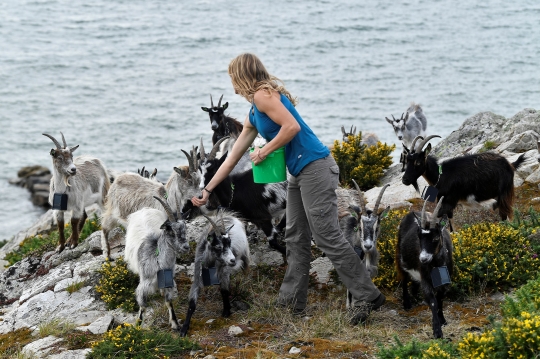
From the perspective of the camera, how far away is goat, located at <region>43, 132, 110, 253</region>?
10227 mm

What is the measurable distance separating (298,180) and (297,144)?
0.39 metres

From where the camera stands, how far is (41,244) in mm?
11984

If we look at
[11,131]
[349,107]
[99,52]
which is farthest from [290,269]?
[99,52]

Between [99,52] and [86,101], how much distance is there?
7.89m

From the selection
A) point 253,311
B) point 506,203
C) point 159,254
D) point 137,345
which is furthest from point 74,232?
point 506,203

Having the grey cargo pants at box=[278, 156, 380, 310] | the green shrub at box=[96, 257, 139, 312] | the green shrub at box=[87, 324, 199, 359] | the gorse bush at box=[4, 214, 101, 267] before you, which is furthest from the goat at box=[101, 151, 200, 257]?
the green shrub at box=[87, 324, 199, 359]

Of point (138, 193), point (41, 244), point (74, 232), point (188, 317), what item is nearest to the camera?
point (188, 317)

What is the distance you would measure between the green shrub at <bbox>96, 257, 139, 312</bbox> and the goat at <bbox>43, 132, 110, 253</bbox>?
2301 mm

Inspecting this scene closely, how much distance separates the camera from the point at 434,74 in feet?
111

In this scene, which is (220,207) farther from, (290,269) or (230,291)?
(290,269)

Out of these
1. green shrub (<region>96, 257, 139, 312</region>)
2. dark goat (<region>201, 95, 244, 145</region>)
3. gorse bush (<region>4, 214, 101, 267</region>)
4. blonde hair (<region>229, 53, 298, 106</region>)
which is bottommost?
gorse bush (<region>4, 214, 101, 267</region>)

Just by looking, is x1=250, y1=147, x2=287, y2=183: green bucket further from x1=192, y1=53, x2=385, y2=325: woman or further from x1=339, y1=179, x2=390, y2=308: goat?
x1=339, y1=179, x2=390, y2=308: goat

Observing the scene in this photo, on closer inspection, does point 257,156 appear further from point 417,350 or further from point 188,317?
point 417,350

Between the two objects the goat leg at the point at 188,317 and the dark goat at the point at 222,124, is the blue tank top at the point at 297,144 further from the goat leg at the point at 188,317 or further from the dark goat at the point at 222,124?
the dark goat at the point at 222,124
